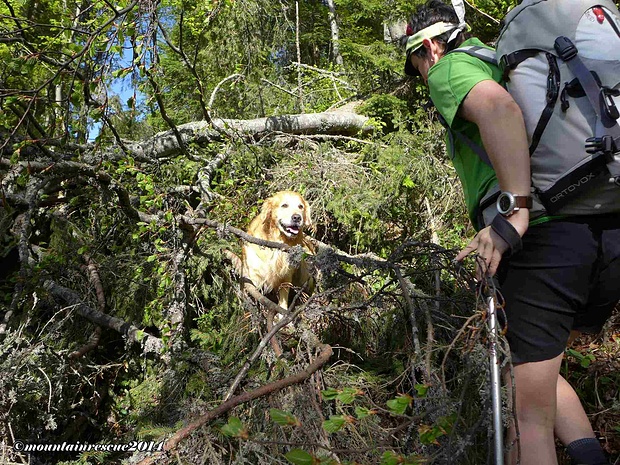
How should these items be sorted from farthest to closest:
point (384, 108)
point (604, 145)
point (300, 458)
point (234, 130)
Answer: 1. point (384, 108)
2. point (234, 130)
3. point (604, 145)
4. point (300, 458)

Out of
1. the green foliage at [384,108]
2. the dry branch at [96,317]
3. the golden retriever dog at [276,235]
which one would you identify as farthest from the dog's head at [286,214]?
the green foliage at [384,108]

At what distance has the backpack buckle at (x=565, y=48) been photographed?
1.57m

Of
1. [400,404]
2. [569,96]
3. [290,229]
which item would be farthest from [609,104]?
[290,229]

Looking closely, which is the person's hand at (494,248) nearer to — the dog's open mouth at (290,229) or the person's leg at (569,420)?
the person's leg at (569,420)

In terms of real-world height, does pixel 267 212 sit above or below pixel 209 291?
above

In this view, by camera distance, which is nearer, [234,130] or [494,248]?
[494,248]

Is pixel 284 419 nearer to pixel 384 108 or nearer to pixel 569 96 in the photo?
pixel 569 96

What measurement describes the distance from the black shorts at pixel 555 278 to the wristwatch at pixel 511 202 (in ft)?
0.50

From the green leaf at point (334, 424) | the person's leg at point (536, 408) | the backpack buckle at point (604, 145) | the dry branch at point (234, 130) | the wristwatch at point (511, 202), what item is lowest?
the person's leg at point (536, 408)

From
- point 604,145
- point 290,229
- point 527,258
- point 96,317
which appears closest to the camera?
point 604,145

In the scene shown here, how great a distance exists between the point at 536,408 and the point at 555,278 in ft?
1.43

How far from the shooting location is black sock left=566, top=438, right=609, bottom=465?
1955mm

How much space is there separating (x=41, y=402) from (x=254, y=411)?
196cm

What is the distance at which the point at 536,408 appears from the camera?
170 centimetres
